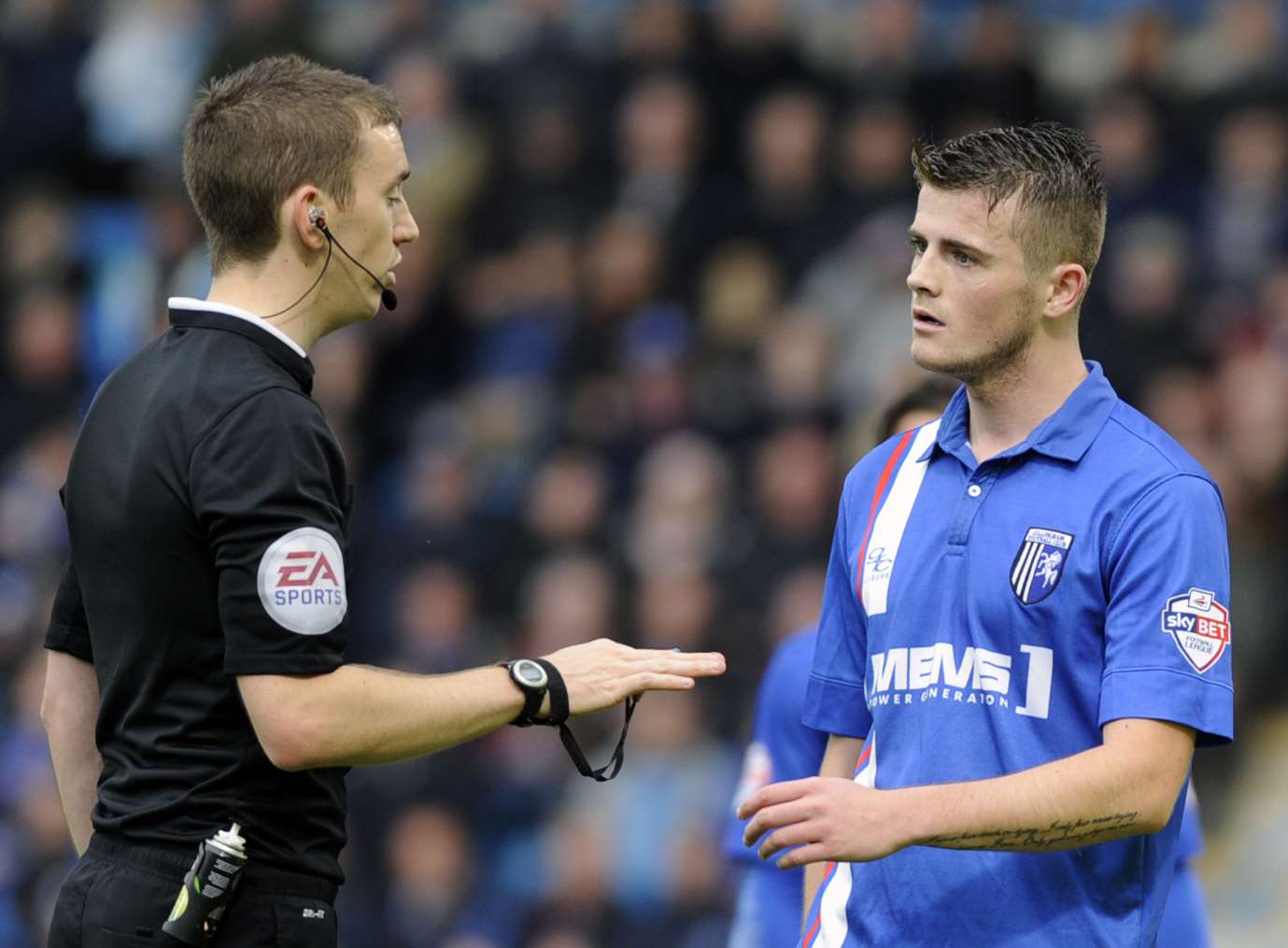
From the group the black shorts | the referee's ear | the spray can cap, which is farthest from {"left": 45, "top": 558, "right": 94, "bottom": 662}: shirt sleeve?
the referee's ear

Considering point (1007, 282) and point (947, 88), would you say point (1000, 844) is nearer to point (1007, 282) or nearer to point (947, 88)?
point (1007, 282)

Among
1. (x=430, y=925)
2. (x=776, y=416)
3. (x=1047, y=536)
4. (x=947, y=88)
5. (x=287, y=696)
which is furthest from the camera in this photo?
(x=947, y=88)

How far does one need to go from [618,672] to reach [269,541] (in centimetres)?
60

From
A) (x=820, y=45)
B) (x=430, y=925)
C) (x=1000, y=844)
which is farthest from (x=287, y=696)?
(x=820, y=45)

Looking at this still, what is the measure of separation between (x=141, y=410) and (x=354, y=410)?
5.66 m

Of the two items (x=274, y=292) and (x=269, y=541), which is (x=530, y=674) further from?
(x=274, y=292)

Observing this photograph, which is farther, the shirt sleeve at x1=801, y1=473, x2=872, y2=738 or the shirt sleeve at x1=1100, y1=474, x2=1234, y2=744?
the shirt sleeve at x1=801, y1=473, x2=872, y2=738

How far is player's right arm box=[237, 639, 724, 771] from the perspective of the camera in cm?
272

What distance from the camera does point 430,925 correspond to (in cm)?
725

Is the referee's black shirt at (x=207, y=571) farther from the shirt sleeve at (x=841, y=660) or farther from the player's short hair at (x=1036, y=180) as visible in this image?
the player's short hair at (x=1036, y=180)

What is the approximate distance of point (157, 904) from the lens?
2.82m

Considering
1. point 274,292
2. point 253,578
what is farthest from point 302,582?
point 274,292

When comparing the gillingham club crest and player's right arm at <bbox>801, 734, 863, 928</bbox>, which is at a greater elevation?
the gillingham club crest

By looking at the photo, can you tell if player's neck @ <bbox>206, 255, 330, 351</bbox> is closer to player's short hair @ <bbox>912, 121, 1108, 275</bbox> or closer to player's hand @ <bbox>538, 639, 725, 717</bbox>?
player's hand @ <bbox>538, 639, 725, 717</bbox>
